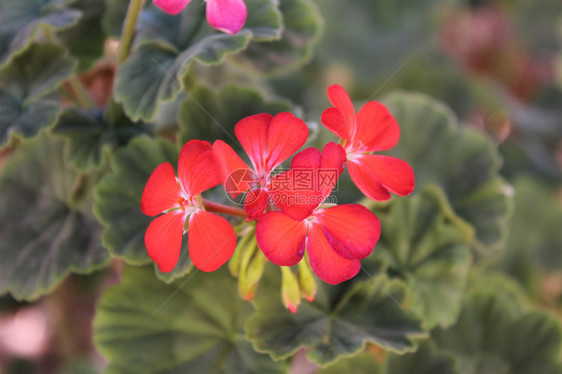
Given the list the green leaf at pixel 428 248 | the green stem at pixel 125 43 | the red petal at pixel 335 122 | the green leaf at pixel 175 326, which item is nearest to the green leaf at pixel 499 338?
the green leaf at pixel 428 248

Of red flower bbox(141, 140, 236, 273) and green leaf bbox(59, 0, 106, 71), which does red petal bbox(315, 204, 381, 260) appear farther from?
green leaf bbox(59, 0, 106, 71)

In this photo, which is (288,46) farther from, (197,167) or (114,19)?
(197,167)

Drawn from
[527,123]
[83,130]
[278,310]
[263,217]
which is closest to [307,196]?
[263,217]

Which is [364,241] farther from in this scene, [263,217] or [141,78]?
[141,78]

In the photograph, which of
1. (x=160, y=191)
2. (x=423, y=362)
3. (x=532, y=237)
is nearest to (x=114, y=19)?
(x=160, y=191)

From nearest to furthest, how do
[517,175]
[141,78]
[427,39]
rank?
[141,78]
[517,175]
[427,39]
